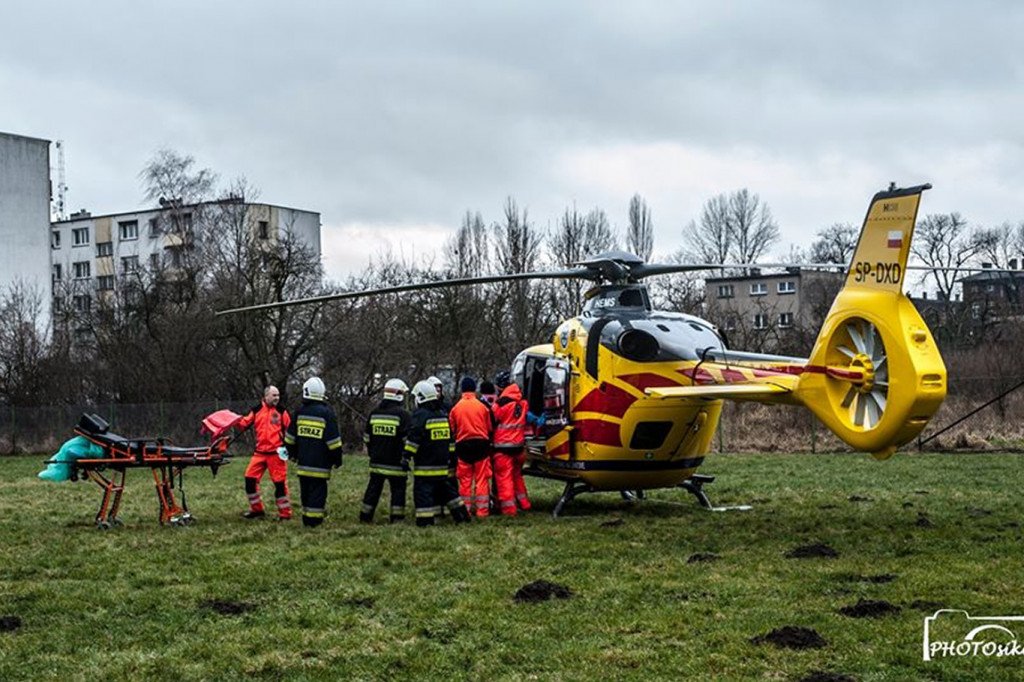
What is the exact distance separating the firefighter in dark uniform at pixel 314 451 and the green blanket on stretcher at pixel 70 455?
2.60m

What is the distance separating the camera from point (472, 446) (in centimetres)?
1567

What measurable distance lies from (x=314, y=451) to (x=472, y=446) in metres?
2.23

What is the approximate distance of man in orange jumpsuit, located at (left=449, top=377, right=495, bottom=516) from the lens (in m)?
15.7

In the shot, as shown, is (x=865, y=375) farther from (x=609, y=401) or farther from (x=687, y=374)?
(x=609, y=401)

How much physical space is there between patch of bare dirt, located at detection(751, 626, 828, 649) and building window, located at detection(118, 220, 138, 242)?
62.2 metres

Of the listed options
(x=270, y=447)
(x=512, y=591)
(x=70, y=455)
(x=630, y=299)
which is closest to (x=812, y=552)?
(x=512, y=591)

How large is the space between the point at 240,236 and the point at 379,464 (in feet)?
83.3

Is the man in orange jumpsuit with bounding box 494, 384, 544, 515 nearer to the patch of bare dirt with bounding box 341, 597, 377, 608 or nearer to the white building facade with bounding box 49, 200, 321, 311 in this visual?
the patch of bare dirt with bounding box 341, 597, 377, 608

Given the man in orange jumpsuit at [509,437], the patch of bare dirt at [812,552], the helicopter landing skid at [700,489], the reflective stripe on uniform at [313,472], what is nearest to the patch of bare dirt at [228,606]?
the reflective stripe on uniform at [313,472]

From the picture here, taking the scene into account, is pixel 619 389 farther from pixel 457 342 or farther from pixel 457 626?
pixel 457 342

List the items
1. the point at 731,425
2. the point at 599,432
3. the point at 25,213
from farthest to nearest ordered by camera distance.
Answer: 1. the point at 25,213
2. the point at 731,425
3. the point at 599,432

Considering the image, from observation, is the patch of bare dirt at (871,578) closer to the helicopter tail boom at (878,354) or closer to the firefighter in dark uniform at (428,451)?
the helicopter tail boom at (878,354)

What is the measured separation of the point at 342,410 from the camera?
35469mm

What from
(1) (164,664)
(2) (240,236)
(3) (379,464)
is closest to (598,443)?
(3) (379,464)
